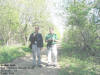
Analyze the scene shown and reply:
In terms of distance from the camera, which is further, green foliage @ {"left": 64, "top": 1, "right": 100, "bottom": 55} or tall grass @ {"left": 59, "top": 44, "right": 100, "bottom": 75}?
green foliage @ {"left": 64, "top": 1, "right": 100, "bottom": 55}

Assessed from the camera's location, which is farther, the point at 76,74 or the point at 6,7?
the point at 6,7

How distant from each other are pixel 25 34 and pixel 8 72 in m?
13.9

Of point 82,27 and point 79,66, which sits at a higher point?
point 82,27

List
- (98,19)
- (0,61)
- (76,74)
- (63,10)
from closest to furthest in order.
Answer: (76,74), (0,61), (98,19), (63,10)

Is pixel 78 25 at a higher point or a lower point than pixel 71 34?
higher

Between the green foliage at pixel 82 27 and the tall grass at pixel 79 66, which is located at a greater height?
the green foliage at pixel 82 27

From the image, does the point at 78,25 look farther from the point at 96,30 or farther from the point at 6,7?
the point at 6,7

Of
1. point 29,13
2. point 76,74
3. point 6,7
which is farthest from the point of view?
point 29,13

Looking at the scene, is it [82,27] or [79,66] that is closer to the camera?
[79,66]

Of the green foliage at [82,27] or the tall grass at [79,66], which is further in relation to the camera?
the green foliage at [82,27]

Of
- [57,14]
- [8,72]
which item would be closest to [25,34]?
[57,14]

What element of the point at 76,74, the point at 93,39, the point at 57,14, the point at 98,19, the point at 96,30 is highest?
the point at 57,14

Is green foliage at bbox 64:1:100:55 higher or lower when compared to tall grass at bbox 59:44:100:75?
higher

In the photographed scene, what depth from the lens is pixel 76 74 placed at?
173 inches
